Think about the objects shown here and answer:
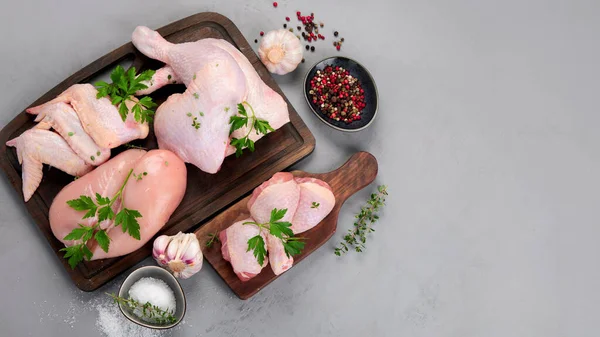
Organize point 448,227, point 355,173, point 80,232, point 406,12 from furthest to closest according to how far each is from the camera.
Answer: point 406,12 → point 448,227 → point 355,173 → point 80,232

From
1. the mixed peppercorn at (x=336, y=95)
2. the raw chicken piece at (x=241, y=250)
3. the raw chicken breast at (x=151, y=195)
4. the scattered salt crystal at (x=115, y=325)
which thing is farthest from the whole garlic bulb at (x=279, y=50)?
the scattered salt crystal at (x=115, y=325)

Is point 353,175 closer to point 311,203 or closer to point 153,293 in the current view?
point 311,203

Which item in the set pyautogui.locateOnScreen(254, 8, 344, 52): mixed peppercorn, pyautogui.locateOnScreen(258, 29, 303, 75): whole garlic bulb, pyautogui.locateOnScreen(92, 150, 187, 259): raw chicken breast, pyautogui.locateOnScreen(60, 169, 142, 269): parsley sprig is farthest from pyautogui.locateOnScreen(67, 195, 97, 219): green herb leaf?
pyautogui.locateOnScreen(254, 8, 344, 52): mixed peppercorn

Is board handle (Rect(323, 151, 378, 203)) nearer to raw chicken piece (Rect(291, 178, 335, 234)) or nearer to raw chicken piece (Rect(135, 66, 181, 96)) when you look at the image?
raw chicken piece (Rect(291, 178, 335, 234))

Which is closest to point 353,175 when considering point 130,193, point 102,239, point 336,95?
point 336,95

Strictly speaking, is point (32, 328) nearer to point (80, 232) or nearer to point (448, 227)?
point (80, 232)

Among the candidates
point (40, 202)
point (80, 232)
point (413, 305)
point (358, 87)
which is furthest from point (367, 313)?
point (40, 202)
